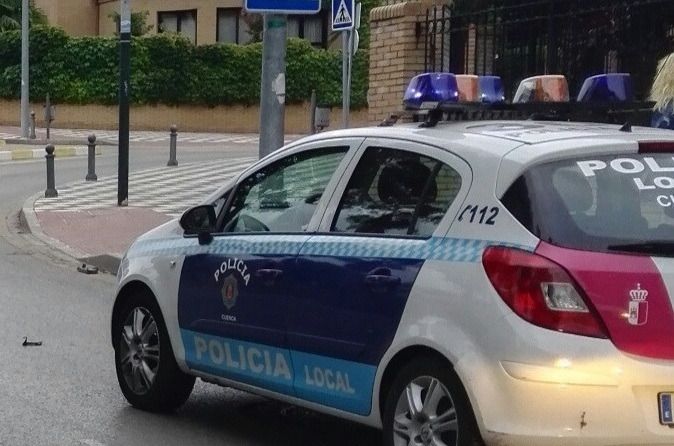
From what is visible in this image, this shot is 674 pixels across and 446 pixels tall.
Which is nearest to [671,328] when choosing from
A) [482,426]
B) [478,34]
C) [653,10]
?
[482,426]

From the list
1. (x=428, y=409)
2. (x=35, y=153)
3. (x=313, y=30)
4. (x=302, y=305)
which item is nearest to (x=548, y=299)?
(x=428, y=409)

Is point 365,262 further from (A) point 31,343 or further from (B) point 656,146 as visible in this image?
(A) point 31,343

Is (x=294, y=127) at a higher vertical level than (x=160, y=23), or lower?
lower

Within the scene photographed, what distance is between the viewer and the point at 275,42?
10.9m

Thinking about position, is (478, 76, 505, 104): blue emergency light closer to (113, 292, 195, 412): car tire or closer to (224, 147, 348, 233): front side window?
(224, 147, 348, 233): front side window

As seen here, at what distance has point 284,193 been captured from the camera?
6527 millimetres

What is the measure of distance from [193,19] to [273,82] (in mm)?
41938

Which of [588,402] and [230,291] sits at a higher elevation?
[230,291]

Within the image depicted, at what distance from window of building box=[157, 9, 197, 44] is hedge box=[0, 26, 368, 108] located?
5388 millimetres

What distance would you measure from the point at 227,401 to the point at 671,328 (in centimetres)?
347

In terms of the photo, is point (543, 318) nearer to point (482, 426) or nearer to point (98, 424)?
point (482, 426)

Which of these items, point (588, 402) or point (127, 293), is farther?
point (127, 293)

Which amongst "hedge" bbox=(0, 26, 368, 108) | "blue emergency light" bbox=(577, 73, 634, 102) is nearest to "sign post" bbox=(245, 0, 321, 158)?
"blue emergency light" bbox=(577, 73, 634, 102)

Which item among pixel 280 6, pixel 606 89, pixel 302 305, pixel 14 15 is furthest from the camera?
pixel 14 15
